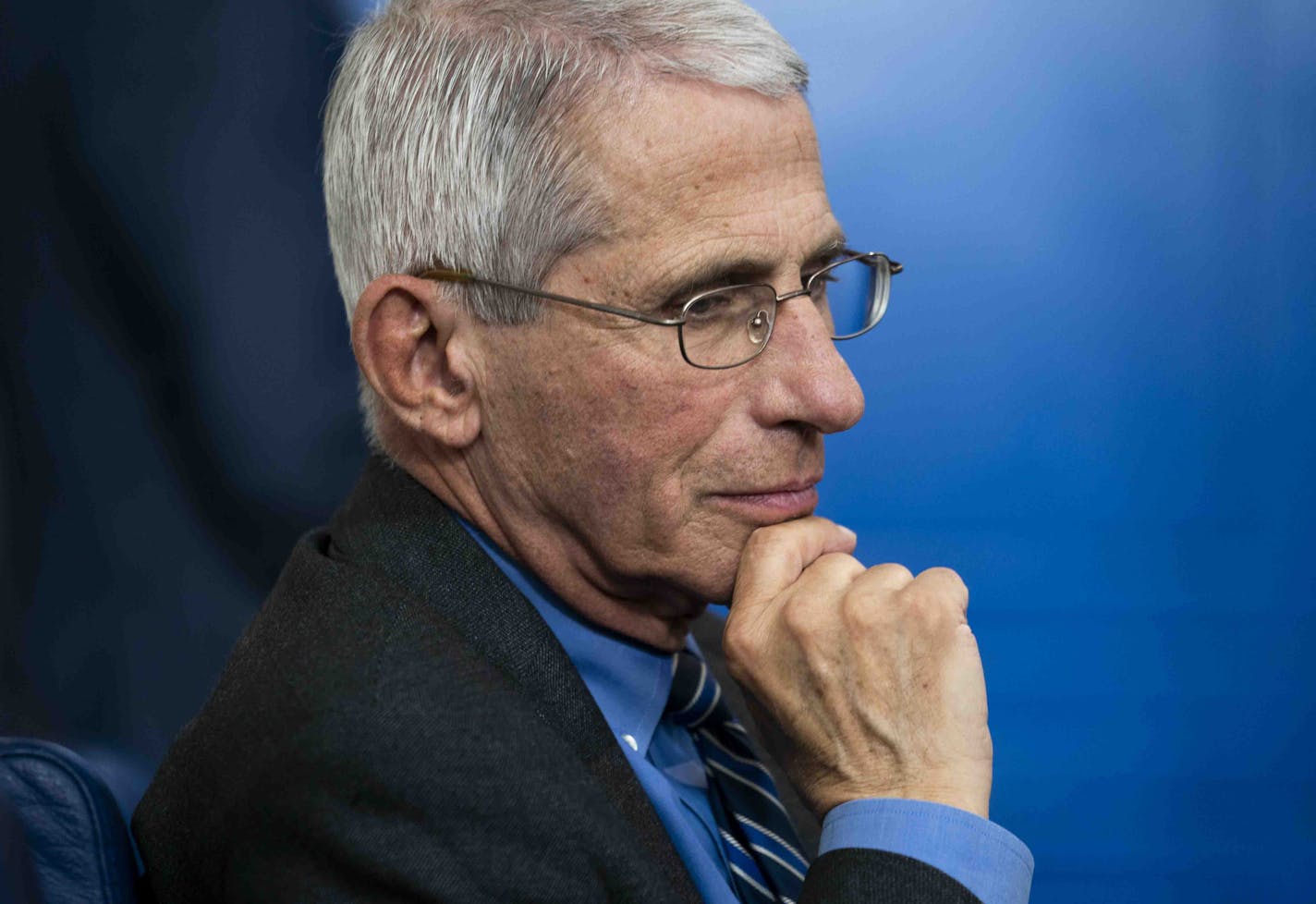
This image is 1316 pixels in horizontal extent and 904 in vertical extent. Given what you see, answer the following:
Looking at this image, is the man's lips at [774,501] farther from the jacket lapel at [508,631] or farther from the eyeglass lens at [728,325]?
the jacket lapel at [508,631]

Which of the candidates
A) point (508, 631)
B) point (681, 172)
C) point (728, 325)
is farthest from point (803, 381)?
point (508, 631)

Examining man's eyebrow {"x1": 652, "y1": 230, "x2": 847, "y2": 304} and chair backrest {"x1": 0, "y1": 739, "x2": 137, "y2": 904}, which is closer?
chair backrest {"x1": 0, "y1": 739, "x2": 137, "y2": 904}

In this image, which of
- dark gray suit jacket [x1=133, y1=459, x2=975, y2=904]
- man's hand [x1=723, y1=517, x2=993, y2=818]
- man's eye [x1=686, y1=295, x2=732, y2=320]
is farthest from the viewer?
man's eye [x1=686, y1=295, x2=732, y2=320]

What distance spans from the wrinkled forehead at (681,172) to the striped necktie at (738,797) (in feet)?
1.95

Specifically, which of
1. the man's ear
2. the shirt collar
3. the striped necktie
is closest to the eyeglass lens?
the man's ear

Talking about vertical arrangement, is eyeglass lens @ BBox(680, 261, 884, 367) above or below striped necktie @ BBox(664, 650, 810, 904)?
above

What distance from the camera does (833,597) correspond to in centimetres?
125

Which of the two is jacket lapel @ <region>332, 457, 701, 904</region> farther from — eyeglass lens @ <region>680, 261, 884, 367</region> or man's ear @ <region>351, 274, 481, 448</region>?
eyeglass lens @ <region>680, 261, 884, 367</region>

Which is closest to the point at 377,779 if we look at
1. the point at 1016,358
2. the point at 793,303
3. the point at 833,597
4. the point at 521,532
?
the point at 521,532

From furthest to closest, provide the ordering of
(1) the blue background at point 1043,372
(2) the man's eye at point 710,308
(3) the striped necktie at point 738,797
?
(1) the blue background at point 1043,372 < (3) the striped necktie at point 738,797 < (2) the man's eye at point 710,308

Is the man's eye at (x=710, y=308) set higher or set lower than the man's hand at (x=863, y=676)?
higher

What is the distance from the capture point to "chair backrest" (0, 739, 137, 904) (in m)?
1.12

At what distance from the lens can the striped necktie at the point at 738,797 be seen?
1.36 metres

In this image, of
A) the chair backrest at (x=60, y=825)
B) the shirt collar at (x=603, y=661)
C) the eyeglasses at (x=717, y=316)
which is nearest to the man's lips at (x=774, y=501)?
the eyeglasses at (x=717, y=316)
